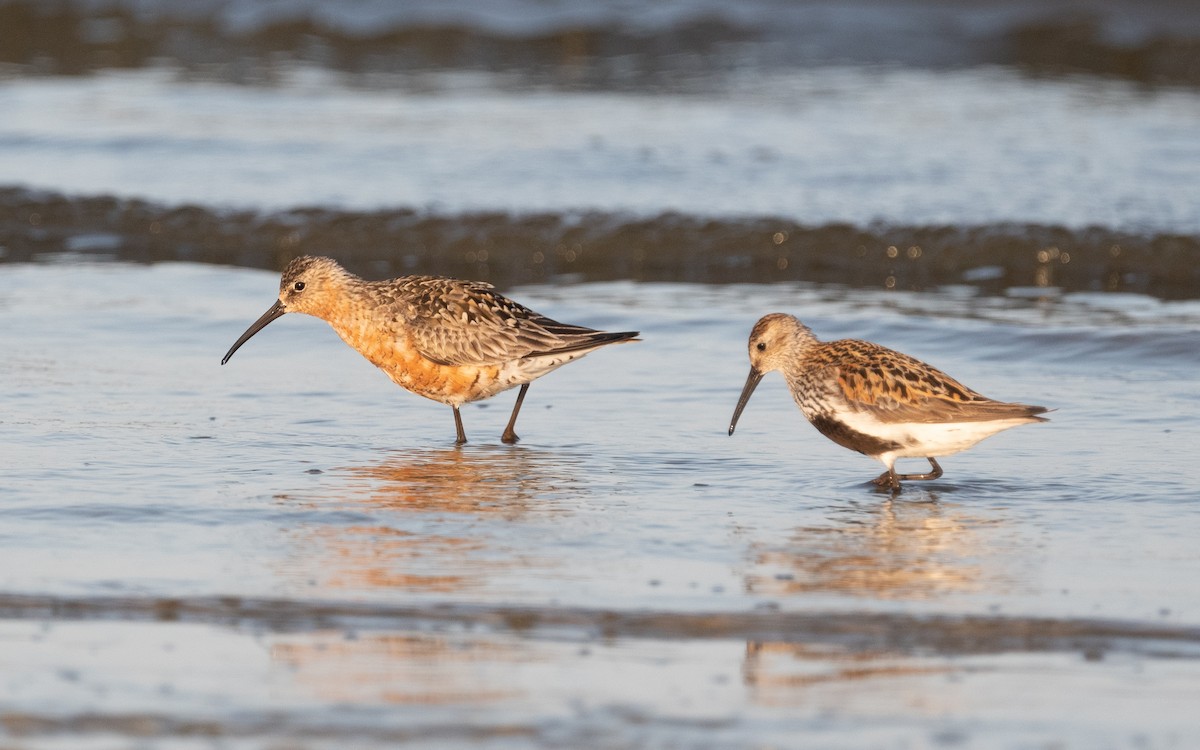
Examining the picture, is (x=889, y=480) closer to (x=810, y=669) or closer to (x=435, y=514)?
(x=435, y=514)

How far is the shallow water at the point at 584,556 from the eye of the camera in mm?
4543

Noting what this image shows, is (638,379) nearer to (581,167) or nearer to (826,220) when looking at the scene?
(826,220)

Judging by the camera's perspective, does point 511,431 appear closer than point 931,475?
No

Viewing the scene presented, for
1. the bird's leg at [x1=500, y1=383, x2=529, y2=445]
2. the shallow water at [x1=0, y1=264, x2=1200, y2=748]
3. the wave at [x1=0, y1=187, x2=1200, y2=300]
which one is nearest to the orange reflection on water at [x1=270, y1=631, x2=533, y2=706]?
the shallow water at [x1=0, y1=264, x2=1200, y2=748]

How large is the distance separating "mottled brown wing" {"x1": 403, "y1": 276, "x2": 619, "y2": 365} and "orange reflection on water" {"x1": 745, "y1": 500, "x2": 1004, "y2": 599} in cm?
208

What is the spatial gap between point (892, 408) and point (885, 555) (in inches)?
42.7

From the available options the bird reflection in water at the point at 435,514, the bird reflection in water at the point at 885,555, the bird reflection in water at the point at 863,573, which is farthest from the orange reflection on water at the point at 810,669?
the bird reflection in water at the point at 435,514

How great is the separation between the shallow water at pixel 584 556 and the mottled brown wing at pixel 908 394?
0.37 m

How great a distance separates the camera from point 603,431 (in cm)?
811

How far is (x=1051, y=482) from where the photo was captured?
7105 mm

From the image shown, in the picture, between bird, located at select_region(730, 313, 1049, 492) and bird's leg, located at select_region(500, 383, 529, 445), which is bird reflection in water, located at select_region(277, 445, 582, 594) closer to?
bird's leg, located at select_region(500, 383, 529, 445)

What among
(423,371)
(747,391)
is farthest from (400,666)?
(423,371)

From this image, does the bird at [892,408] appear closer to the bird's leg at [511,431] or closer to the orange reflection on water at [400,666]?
the bird's leg at [511,431]

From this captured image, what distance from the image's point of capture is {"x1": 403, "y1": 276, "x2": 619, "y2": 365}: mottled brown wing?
8242mm
